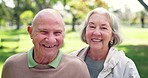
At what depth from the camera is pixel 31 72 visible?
1.99 m

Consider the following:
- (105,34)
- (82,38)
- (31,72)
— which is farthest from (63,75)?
(82,38)

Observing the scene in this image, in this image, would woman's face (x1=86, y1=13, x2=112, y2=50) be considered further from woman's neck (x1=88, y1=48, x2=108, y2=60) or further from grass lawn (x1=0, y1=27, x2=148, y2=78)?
grass lawn (x1=0, y1=27, x2=148, y2=78)

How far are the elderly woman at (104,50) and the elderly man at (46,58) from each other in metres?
0.84

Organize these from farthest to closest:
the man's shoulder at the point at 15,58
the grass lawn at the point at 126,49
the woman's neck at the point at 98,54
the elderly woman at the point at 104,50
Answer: the grass lawn at the point at 126,49
the woman's neck at the point at 98,54
the elderly woman at the point at 104,50
the man's shoulder at the point at 15,58

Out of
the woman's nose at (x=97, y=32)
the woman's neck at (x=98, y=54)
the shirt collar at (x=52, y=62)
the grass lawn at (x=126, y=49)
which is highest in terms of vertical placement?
the woman's nose at (x=97, y=32)

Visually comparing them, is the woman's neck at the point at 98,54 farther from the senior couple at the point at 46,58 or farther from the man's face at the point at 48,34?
the man's face at the point at 48,34

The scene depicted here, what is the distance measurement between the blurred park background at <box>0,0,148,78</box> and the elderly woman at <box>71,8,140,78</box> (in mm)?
322

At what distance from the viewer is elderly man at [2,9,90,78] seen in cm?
193

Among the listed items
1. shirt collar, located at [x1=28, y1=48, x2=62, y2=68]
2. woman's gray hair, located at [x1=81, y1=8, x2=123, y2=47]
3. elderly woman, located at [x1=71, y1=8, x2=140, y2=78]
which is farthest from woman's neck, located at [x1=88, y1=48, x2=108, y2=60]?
shirt collar, located at [x1=28, y1=48, x2=62, y2=68]

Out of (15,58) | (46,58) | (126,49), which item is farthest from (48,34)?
(126,49)

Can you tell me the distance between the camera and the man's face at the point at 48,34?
6.31ft

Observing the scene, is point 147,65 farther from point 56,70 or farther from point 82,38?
point 56,70

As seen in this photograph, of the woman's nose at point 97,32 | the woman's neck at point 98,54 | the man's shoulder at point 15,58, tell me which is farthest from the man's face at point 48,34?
the woman's neck at point 98,54

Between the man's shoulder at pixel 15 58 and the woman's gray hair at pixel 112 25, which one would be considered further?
the woman's gray hair at pixel 112 25
